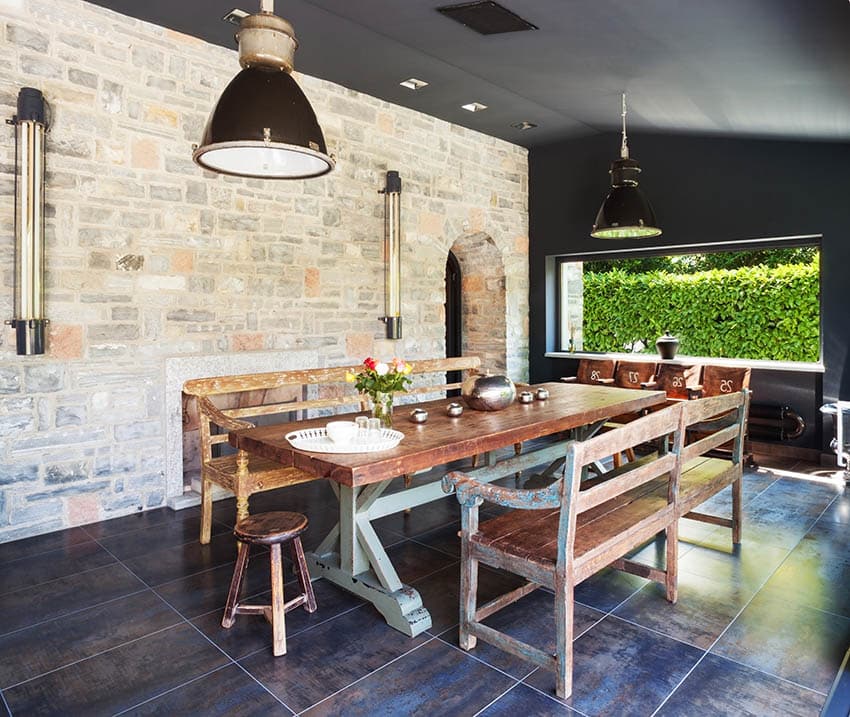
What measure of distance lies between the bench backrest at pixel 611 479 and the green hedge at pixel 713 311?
3.68 m

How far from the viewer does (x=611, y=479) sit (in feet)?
7.86

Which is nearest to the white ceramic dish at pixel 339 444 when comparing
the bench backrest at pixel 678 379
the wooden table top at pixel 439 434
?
the wooden table top at pixel 439 434

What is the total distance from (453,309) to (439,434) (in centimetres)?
465

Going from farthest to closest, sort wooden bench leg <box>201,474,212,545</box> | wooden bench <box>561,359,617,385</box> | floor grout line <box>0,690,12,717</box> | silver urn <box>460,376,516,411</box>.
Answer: wooden bench <box>561,359,617,385</box>
wooden bench leg <box>201,474,212,545</box>
silver urn <box>460,376,516,411</box>
floor grout line <box>0,690,12,717</box>

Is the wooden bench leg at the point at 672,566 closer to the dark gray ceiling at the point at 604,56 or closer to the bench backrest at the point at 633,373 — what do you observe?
the dark gray ceiling at the point at 604,56

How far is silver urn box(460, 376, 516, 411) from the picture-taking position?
11.1 feet

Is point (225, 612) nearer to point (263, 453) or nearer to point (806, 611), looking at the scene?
point (263, 453)

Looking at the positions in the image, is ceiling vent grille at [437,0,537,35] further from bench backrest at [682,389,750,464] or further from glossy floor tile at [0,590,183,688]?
glossy floor tile at [0,590,183,688]

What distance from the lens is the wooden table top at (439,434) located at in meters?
2.29

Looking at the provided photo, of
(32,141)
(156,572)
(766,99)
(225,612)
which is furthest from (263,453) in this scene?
(766,99)

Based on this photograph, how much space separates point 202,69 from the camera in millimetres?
4223

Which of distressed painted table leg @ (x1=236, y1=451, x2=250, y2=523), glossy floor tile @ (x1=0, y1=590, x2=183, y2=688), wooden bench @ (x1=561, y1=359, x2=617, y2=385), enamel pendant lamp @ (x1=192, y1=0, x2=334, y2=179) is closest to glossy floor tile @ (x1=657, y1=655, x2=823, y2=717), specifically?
glossy floor tile @ (x1=0, y1=590, x2=183, y2=688)

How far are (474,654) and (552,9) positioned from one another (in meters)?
3.21

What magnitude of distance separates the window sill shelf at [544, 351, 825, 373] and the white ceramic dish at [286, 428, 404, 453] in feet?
13.8
